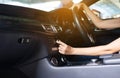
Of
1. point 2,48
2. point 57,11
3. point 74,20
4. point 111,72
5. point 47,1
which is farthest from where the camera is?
point 47,1

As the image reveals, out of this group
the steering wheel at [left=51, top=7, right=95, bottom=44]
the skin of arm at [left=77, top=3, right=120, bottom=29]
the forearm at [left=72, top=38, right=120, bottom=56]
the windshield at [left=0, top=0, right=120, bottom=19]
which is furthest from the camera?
the skin of arm at [left=77, top=3, right=120, bottom=29]

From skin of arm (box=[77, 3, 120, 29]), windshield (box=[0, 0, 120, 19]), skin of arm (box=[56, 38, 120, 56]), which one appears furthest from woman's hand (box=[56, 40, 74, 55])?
skin of arm (box=[77, 3, 120, 29])

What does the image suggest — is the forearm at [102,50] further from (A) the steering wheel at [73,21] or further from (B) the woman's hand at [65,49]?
(A) the steering wheel at [73,21]

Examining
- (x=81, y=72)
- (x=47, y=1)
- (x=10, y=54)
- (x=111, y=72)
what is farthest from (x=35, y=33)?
(x=47, y=1)

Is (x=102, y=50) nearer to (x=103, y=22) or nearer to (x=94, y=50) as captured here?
(x=94, y=50)

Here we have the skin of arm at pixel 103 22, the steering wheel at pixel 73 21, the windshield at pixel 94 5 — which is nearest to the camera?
the steering wheel at pixel 73 21

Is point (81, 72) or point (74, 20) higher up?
point (74, 20)

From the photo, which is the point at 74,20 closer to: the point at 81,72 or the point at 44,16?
the point at 44,16

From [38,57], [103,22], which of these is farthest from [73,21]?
[38,57]

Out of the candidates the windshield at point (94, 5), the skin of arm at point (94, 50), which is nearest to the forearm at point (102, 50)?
the skin of arm at point (94, 50)

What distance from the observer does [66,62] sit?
2.45m

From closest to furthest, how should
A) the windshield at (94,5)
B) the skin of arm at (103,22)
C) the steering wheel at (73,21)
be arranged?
the steering wheel at (73,21)
the windshield at (94,5)
the skin of arm at (103,22)

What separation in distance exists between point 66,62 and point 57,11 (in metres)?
0.75

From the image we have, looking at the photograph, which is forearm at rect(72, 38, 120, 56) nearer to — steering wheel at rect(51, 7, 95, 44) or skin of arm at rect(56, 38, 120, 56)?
skin of arm at rect(56, 38, 120, 56)
